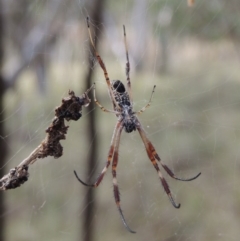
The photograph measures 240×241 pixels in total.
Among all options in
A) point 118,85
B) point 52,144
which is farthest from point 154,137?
point 52,144

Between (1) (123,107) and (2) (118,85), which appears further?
(1) (123,107)

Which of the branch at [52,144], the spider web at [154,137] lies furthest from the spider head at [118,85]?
the spider web at [154,137]

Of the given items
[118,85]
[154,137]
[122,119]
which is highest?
[118,85]

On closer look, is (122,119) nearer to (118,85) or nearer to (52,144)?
(118,85)

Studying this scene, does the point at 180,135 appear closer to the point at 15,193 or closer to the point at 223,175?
the point at 223,175

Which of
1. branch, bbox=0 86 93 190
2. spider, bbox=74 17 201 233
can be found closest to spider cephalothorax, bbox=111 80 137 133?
spider, bbox=74 17 201 233

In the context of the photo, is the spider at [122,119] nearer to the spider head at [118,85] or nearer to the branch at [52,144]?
the spider head at [118,85]

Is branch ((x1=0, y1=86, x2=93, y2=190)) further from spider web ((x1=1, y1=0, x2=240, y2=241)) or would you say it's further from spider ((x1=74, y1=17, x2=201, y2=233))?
spider web ((x1=1, y1=0, x2=240, y2=241))
